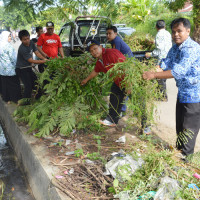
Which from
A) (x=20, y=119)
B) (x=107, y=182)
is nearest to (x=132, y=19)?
(x=20, y=119)

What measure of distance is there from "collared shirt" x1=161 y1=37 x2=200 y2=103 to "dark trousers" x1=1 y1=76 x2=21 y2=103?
13.9ft

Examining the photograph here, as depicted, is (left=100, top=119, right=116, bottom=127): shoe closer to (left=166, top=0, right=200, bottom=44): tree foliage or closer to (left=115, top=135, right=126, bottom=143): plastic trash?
(left=115, top=135, right=126, bottom=143): plastic trash

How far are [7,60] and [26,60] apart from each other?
485 mm

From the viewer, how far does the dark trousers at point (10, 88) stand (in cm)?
582

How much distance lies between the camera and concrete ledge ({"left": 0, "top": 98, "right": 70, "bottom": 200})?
2.81 m

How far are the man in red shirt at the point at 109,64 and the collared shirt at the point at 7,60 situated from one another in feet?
8.00

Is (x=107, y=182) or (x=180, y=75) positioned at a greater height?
(x=180, y=75)

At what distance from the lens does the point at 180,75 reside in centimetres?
263

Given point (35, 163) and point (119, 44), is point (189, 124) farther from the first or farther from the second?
point (119, 44)

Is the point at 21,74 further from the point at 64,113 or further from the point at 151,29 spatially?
the point at 151,29

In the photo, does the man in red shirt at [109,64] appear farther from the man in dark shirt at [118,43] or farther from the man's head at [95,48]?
the man in dark shirt at [118,43]

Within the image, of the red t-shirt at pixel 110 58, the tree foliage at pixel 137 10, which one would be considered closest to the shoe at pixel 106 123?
the red t-shirt at pixel 110 58

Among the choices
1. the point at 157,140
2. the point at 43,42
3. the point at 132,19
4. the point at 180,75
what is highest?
the point at 132,19

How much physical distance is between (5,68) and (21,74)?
1.40 feet
